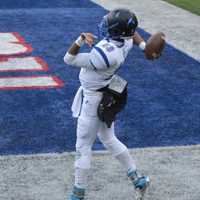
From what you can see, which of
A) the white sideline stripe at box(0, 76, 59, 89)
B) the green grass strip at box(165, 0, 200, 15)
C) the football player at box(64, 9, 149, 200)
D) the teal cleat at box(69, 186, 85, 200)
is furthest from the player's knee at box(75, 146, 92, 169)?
the green grass strip at box(165, 0, 200, 15)

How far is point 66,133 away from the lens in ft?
24.2

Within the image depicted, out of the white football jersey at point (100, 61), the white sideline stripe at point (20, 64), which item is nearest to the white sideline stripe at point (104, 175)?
the white football jersey at point (100, 61)

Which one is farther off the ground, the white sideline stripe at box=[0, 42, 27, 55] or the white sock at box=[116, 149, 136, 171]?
the white sock at box=[116, 149, 136, 171]

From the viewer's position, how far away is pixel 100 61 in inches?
206

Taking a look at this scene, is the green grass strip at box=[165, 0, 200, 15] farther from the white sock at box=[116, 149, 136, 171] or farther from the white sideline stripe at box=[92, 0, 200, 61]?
the white sock at box=[116, 149, 136, 171]

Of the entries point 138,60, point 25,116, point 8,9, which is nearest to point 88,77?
point 25,116

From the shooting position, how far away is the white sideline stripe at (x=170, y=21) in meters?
11.9

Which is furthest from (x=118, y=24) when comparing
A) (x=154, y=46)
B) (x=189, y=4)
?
(x=189, y=4)

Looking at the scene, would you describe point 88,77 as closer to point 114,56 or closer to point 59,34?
point 114,56

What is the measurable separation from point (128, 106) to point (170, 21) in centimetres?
577

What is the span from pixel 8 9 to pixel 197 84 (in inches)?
256

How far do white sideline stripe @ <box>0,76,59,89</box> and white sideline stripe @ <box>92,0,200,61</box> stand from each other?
9.48 ft

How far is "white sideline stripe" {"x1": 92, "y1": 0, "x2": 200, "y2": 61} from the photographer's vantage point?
39.1 ft

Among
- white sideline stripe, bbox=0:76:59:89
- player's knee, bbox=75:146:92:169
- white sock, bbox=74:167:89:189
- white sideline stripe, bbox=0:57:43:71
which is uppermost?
player's knee, bbox=75:146:92:169
